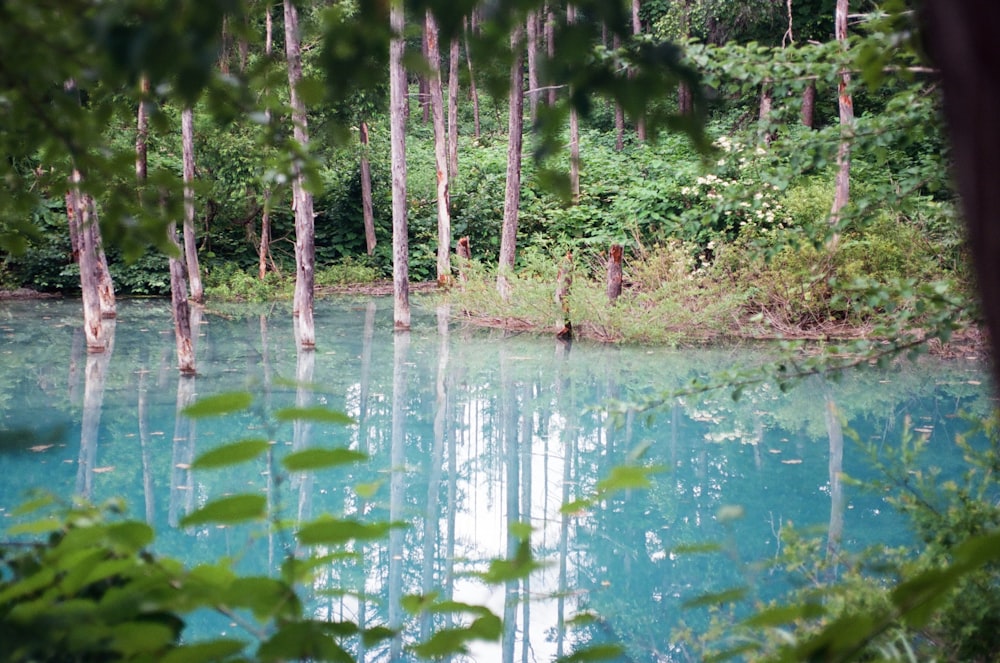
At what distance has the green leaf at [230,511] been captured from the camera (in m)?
1.05

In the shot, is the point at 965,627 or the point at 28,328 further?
the point at 28,328

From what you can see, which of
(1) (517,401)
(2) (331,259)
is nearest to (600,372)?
(1) (517,401)

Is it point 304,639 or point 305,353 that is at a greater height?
point 304,639

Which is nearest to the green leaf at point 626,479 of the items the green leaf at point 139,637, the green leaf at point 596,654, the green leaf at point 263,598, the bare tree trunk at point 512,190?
the green leaf at point 596,654

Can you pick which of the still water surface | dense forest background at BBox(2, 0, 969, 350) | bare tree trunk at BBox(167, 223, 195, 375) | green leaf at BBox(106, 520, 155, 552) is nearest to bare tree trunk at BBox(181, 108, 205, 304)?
dense forest background at BBox(2, 0, 969, 350)

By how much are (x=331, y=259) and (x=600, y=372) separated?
13.1m

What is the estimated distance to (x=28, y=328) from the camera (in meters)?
14.3

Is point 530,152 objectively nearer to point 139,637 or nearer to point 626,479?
point 626,479

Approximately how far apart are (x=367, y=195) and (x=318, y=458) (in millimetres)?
21233

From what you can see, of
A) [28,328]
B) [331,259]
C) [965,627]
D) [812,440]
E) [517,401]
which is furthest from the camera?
[331,259]

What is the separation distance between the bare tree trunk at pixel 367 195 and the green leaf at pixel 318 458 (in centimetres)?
2064

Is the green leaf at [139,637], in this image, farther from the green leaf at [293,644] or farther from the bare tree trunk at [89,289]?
the bare tree trunk at [89,289]

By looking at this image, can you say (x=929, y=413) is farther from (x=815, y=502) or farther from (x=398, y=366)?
(x=398, y=366)

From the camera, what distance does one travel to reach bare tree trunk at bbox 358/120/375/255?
70.3 feet
